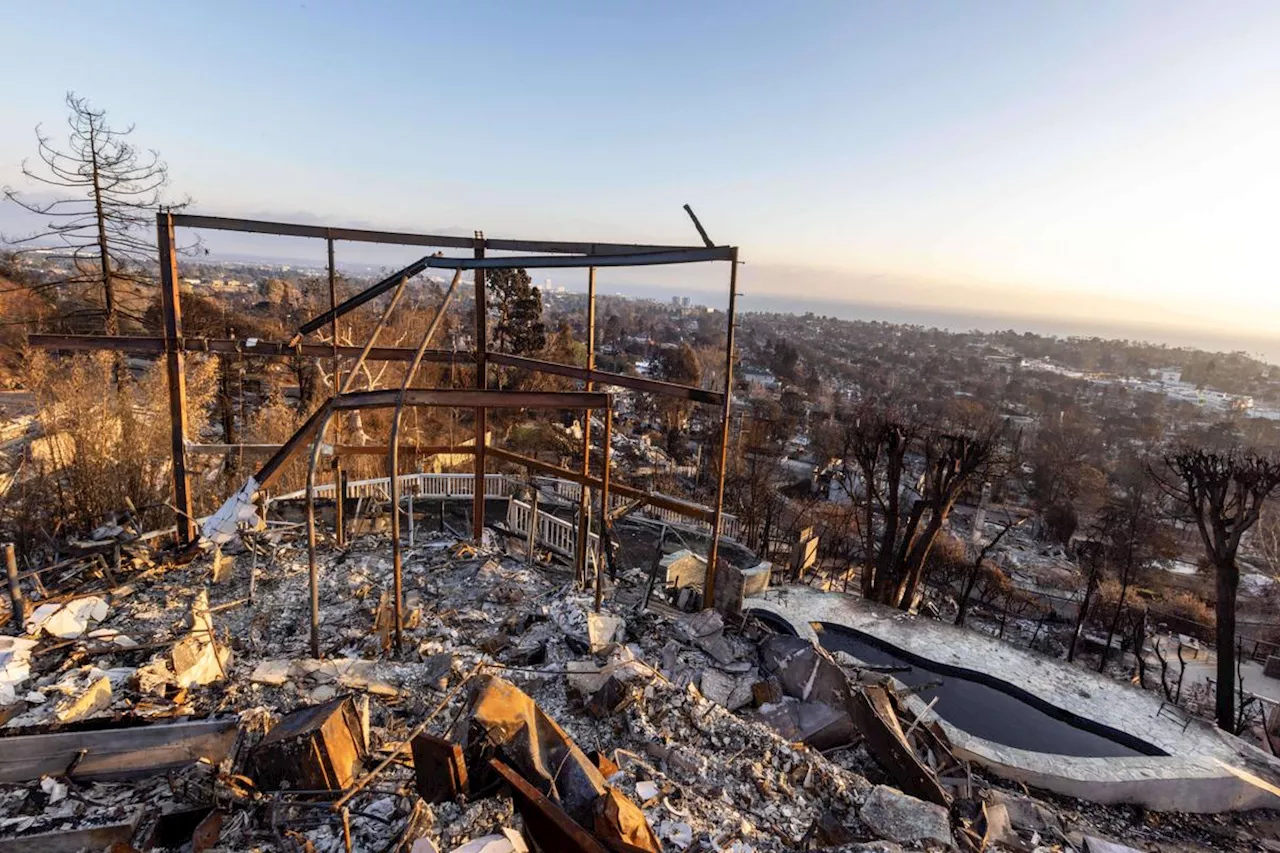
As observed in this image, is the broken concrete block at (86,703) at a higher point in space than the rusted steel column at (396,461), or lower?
lower

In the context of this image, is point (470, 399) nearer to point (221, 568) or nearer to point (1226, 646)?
point (221, 568)

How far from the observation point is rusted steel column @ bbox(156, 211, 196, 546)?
7.66 m

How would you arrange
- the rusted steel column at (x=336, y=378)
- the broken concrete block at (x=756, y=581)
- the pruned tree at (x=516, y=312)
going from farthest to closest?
1. the pruned tree at (x=516, y=312)
2. the broken concrete block at (x=756, y=581)
3. the rusted steel column at (x=336, y=378)

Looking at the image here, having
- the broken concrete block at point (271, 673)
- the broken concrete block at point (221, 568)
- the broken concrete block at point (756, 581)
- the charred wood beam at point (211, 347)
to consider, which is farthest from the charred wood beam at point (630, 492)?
the broken concrete block at point (271, 673)

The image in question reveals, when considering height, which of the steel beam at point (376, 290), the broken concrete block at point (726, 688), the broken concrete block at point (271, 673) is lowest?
the broken concrete block at point (726, 688)

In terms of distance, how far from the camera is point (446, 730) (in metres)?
4.98

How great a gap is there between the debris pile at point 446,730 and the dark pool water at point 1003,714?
5.49 ft

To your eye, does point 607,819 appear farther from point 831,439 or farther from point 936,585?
point 831,439

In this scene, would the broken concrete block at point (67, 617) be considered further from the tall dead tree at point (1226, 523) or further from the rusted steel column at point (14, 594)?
the tall dead tree at point (1226, 523)

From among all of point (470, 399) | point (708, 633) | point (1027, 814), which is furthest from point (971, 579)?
point (470, 399)

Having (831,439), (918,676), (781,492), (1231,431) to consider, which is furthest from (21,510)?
(1231,431)

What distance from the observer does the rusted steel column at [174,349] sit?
25.1 feet

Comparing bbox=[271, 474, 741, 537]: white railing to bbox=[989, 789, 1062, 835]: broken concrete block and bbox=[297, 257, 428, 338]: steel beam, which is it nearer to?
bbox=[297, 257, 428, 338]: steel beam

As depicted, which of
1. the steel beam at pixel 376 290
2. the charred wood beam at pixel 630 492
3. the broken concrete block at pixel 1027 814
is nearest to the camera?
the broken concrete block at pixel 1027 814
